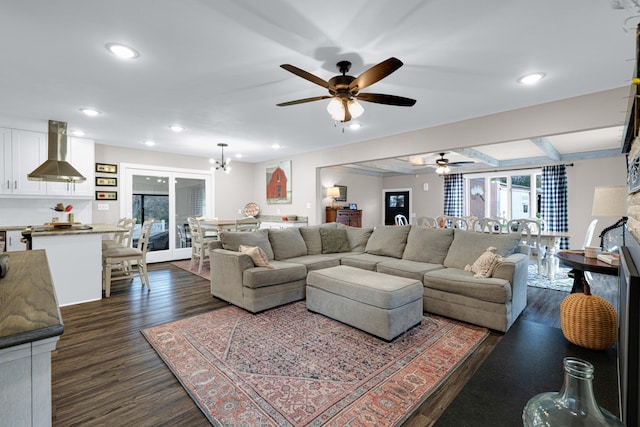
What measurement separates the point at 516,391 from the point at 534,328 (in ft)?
1.68

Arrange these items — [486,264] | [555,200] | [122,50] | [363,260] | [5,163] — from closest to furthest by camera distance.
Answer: [122,50], [486,264], [363,260], [5,163], [555,200]

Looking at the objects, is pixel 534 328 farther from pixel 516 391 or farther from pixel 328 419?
pixel 328 419

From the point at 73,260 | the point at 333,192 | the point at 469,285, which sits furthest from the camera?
the point at 333,192

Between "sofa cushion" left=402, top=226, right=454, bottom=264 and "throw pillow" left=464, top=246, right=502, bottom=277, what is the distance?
0.60 meters

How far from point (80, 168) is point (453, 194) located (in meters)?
8.35

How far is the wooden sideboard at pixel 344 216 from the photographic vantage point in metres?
7.50

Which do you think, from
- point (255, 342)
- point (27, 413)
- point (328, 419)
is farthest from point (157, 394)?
point (27, 413)

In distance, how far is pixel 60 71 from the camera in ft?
8.88

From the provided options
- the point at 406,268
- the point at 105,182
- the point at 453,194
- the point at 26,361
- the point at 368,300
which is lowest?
the point at 368,300

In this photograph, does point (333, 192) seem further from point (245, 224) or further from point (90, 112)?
point (90, 112)

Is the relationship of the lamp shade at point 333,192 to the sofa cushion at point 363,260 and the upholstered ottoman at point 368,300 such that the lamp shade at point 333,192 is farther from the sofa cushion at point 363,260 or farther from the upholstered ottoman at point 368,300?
the upholstered ottoman at point 368,300

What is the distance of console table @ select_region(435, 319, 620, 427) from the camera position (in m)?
0.69

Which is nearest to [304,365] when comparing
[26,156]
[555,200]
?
[26,156]

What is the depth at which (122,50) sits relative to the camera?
2332mm
